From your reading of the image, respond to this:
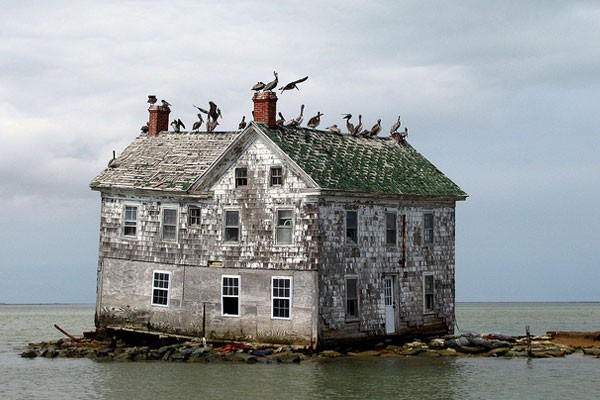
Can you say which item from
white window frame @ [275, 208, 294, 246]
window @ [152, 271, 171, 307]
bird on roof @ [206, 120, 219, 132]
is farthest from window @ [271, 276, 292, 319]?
bird on roof @ [206, 120, 219, 132]

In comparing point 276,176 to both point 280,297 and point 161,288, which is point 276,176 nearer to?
point 280,297

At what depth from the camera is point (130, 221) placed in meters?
43.5

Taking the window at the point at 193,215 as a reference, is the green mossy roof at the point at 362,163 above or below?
above

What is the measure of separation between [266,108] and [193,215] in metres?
5.34

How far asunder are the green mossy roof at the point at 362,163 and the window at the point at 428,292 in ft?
12.0

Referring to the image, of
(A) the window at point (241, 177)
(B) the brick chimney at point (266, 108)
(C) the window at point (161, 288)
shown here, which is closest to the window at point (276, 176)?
(A) the window at point (241, 177)

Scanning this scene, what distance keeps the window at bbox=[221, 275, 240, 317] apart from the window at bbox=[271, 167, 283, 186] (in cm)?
407

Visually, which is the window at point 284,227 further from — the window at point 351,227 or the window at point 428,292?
the window at point 428,292

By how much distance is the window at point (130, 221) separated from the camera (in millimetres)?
43406

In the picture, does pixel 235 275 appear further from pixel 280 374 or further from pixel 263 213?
pixel 280 374

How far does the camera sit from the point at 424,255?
4362 centimetres

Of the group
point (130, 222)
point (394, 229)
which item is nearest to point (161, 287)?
point (130, 222)

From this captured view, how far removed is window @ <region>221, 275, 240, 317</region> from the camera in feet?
132

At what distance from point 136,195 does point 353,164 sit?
9.38 meters
